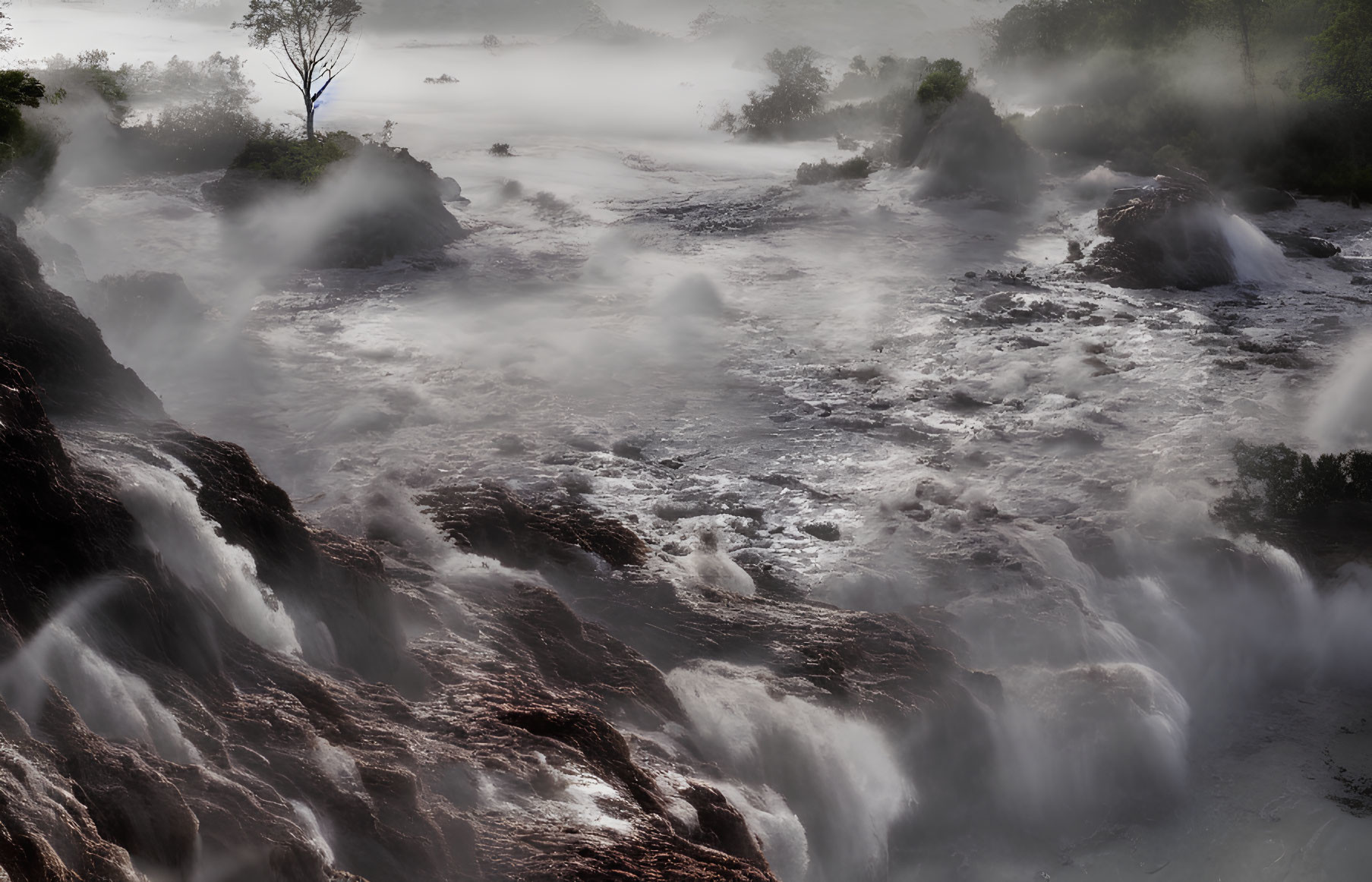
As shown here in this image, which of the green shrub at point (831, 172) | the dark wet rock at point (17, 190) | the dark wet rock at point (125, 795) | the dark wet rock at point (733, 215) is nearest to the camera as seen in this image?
the dark wet rock at point (125, 795)

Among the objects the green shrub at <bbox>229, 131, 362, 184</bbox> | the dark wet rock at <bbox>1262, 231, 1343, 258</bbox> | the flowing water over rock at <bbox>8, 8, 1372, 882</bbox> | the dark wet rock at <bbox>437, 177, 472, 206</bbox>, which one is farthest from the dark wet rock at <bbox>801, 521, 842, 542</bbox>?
the dark wet rock at <bbox>1262, 231, 1343, 258</bbox>

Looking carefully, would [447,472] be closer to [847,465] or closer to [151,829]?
[847,465]

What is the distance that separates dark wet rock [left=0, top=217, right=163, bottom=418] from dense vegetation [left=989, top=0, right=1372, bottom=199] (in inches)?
1168

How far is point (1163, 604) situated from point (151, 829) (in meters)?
11.8

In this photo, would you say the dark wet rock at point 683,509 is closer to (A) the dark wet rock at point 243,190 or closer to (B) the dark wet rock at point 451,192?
(A) the dark wet rock at point 243,190

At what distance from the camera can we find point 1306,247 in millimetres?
26641

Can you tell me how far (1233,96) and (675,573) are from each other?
1326 inches

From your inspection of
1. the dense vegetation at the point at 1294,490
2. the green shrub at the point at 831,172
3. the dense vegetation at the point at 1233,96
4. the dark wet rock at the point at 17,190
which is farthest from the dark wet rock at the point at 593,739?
the dense vegetation at the point at 1233,96

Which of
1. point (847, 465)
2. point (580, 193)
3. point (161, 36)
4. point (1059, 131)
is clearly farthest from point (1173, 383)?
point (161, 36)

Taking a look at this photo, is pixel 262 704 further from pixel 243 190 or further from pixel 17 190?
pixel 243 190

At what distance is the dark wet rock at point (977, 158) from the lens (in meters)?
31.0

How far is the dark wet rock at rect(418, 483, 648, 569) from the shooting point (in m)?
12.4

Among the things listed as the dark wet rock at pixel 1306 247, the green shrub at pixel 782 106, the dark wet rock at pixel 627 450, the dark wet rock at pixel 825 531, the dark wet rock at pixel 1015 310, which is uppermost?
the green shrub at pixel 782 106

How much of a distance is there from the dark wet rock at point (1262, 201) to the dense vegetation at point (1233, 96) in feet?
6.91
